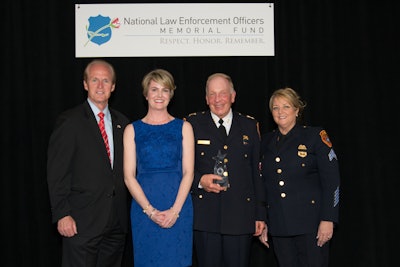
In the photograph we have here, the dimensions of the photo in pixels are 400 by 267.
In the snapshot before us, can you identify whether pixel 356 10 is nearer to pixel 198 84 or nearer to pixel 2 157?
pixel 198 84

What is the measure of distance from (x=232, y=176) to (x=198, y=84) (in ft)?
4.68

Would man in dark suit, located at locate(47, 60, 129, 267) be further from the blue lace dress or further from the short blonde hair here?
the short blonde hair

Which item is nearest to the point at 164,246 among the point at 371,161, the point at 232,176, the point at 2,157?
the point at 232,176

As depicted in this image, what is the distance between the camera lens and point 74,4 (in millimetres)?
4090

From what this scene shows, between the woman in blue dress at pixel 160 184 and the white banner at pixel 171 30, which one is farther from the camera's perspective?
the white banner at pixel 171 30

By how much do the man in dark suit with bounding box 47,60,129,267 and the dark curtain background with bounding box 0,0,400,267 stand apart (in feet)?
4.02

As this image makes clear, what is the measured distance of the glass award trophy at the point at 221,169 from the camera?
9.57 ft

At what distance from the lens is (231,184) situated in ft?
9.69

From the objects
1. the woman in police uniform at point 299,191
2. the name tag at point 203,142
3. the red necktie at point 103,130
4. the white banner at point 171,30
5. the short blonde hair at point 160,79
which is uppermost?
the white banner at point 171,30

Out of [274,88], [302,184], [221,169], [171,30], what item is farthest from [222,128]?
[171,30]

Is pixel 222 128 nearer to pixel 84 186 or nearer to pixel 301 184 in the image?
pixel 301 184

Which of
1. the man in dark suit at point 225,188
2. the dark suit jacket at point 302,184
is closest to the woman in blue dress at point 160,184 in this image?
the man in dark suit at point 225,188

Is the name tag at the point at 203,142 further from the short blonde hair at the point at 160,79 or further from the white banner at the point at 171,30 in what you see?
the white banner at the point at 171,30

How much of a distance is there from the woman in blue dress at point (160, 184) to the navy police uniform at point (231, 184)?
5.8 inches
